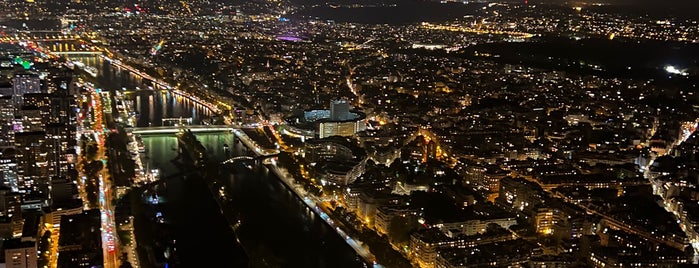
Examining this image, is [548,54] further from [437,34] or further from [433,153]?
[433,153]

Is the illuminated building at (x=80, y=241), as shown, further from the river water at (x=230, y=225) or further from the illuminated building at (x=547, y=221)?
the illuminated building at (x=547, y=221)

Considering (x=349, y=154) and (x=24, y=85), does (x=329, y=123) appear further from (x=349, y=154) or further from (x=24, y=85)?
(x=24, y=85)

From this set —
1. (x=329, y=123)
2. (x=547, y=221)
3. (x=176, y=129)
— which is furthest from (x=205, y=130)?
(x=547, y=221)

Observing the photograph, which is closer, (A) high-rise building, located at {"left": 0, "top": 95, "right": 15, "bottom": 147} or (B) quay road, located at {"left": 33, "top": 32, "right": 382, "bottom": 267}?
(B) quay road, located at {"left": 33, "top": 32, "right": 382, "bottom": 267}

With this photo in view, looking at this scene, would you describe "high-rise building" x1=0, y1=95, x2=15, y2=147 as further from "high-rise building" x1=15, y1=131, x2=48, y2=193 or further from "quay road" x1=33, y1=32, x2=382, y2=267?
"quay road" x1=33, y1=32, x2=382, y2=267

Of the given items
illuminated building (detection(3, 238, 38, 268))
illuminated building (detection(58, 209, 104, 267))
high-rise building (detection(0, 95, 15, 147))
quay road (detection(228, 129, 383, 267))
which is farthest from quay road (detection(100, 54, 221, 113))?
illuminated building (detection(3, 238, 38, 268))

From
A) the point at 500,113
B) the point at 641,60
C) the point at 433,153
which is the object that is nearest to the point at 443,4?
the point at 641,60
